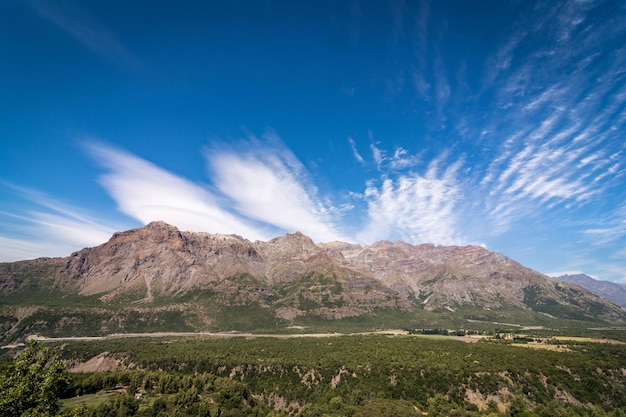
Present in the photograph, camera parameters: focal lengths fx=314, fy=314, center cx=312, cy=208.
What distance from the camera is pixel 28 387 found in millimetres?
31219

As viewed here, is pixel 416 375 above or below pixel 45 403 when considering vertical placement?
below

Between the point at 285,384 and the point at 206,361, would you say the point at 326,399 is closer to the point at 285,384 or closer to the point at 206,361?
the point at 285,384

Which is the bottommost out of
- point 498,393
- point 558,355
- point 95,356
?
point 95,356

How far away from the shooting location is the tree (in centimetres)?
2952

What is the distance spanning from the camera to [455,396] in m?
91.8

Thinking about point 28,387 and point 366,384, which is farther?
point 366,384

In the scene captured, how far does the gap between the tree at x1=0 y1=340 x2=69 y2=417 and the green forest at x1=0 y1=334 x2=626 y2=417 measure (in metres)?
30.9

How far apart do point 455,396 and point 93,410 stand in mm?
90641

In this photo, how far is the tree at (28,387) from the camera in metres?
29.5

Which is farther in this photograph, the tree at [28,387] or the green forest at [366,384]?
the green forest at [366,384]

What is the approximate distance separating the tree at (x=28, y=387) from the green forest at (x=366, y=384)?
30.9 metres

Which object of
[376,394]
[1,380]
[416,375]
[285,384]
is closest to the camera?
[1,380]

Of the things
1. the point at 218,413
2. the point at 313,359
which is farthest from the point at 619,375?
the point at 218,413

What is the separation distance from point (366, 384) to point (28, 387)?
99.1m
